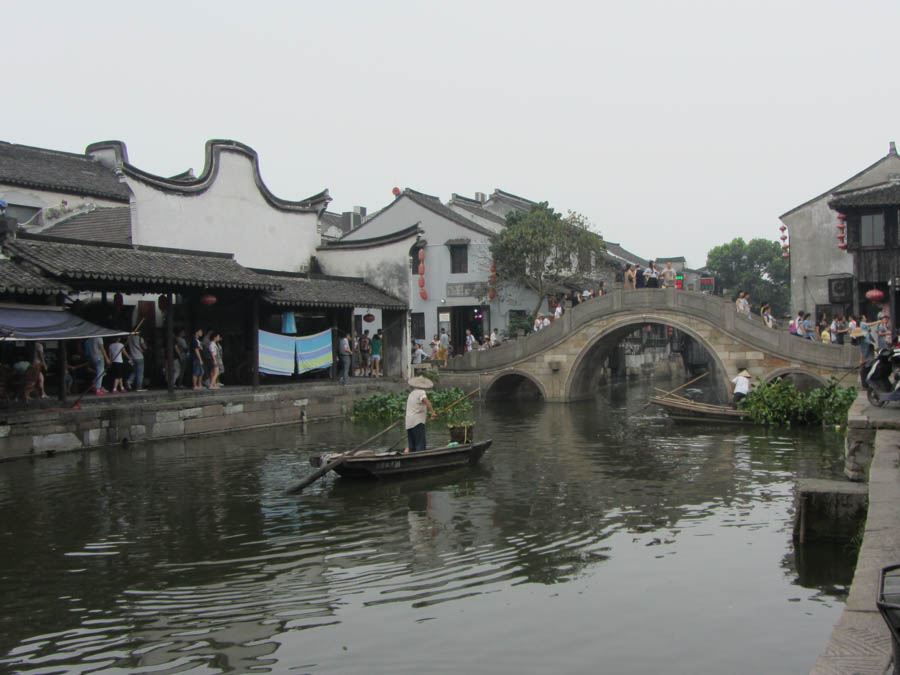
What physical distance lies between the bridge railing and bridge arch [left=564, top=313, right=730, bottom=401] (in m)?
0.14

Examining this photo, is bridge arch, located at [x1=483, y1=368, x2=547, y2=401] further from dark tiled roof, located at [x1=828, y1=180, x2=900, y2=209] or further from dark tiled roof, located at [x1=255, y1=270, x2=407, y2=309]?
dark tiled roof, located at [x1=828, y1=180, x2=900, y2=209]

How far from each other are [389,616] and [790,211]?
26138mm

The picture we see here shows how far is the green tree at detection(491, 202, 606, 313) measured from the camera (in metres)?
29.8

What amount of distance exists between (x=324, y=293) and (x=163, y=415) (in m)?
5.60

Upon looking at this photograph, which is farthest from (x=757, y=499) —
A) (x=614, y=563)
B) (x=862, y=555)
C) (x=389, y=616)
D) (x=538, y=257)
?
(x=538, y=257)

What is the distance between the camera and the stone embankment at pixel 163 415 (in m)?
14.2

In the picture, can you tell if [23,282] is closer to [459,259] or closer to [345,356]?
[345,356]

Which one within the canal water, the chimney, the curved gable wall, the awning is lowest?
the canal water

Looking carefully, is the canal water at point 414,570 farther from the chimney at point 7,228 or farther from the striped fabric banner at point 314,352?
the striped fabric banner at point 314,352

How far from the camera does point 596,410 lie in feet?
78.5

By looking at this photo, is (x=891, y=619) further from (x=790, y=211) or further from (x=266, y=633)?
(x=790, y=211)

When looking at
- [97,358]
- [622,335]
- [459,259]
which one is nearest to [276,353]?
[97,358]

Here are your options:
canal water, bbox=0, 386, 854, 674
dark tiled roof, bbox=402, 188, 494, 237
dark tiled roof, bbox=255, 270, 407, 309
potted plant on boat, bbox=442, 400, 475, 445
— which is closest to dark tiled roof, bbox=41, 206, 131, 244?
dark tiled roof, bbox=255, 270, 407, 309

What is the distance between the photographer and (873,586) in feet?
16.6
